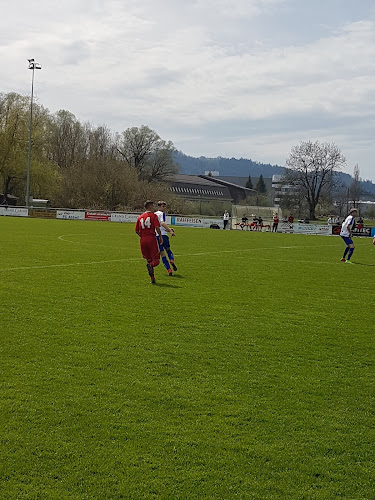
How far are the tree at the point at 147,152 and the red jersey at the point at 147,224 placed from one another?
7794 cm

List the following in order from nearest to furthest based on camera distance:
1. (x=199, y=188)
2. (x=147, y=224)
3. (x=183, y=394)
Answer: (x=183, y=394)
(x=147, y=224)
(x=199, y=188)

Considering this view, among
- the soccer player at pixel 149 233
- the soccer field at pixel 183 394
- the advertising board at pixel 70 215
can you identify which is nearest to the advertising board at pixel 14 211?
the advertising board at pixel 70 215

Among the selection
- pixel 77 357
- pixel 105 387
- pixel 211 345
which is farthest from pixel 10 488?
pixel 211 345

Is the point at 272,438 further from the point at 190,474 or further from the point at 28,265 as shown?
the point at 28,265

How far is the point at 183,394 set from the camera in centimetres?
569

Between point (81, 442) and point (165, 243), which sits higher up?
point (165, 243)

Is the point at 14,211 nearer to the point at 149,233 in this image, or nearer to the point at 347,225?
the point at 347,225

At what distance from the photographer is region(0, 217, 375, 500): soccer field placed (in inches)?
161

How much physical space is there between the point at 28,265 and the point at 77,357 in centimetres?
892

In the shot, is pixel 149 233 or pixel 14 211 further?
pixel 14 211

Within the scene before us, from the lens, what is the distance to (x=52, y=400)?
5.36m

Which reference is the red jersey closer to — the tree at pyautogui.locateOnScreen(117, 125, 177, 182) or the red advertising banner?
the red advertising banner

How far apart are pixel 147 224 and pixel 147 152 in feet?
270

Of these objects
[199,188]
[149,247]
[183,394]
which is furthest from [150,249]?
[199,188]
